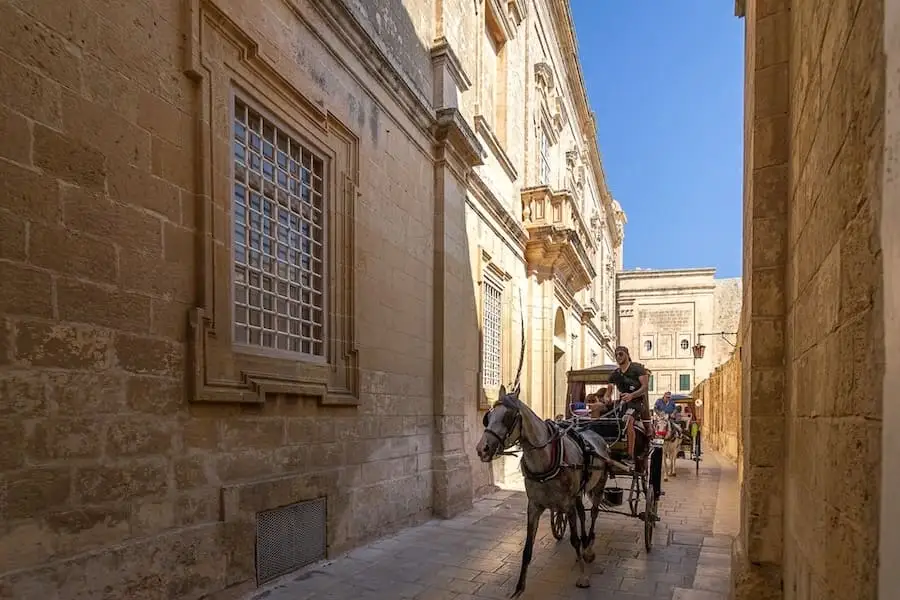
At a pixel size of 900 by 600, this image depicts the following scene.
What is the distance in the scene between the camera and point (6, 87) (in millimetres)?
3148

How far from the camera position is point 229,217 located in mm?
4805

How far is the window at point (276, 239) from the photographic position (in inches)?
203

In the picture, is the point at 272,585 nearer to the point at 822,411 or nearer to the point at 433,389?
the point at 433,389

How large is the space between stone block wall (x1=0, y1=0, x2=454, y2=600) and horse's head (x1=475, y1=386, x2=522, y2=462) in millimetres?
1904

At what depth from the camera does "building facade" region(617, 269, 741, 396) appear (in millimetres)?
43781

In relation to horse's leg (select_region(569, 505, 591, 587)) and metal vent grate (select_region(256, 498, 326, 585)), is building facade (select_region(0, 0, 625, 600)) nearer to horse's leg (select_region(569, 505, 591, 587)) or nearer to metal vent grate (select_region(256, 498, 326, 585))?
metal vent grate (select_region(256, 498, 326, 585))

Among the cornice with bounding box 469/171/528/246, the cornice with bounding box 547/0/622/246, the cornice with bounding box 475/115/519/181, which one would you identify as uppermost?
the cornice with bounding box 547/0/622/246

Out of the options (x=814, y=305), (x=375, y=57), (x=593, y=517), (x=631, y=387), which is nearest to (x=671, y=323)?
(x=631, y=387)

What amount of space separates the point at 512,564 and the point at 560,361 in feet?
47.3

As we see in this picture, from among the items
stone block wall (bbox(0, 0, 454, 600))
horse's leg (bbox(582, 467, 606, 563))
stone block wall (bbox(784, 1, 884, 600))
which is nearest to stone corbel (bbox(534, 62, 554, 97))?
stone block wall (bbox(0, 0, 454, 600))

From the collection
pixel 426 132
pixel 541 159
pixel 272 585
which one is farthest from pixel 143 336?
pixel 541 159

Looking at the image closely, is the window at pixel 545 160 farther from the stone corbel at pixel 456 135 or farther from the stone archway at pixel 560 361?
the stone corbel at pixel 456 135

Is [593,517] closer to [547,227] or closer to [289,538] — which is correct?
[289,538]

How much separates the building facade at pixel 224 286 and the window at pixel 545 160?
24.9 feet
